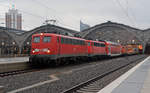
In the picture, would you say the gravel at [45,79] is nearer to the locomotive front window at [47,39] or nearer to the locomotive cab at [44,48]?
the locomotive cab at [44,48]

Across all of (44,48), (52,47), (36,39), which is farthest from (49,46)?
(36,39)

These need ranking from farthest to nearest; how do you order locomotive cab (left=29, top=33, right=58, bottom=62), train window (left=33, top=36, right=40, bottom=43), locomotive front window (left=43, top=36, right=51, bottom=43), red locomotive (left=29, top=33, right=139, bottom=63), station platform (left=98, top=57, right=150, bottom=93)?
train window (left=33, top=36, right=40, bottom=43) → locomotive front window (left=43, top=36, right=51, bottom=43) → red locomotive (left=29, top=33, right=139, bottom=63) → locomotive cab (left=29, top=33, right=58, bottom=62) → station platform (left=98, top=57, right=150, bottom=93)

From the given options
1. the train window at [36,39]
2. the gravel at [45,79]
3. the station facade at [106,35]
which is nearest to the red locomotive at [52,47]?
the train window at [36,39]

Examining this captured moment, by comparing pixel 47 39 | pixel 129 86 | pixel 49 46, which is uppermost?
pixel 47 39

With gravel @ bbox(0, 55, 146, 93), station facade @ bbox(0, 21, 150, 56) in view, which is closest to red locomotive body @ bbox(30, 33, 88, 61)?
gravel @ bbox(0, 55, 146, 93)

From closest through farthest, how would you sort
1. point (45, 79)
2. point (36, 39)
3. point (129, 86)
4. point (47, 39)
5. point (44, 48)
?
point (129, 86) → point (45, 79) → point (44, 48) → point (47, 39) → point (36, 39)

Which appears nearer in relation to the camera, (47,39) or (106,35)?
(47,39)

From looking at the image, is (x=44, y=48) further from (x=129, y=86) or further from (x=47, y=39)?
(x=129, y=86)

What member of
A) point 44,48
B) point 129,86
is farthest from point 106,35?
point 129,86

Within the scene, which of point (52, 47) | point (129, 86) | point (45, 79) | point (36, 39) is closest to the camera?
point (129, 86)

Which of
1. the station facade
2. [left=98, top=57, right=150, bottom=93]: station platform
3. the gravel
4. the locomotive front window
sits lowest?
the gravel

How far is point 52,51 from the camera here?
64.5 ft

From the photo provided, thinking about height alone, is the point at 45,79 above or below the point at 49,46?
below

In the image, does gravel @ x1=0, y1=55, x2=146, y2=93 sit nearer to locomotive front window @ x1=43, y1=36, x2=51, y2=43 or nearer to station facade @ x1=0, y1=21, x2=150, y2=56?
locomotive front window @ x1=43, y1=36, x2=51, y2=43
